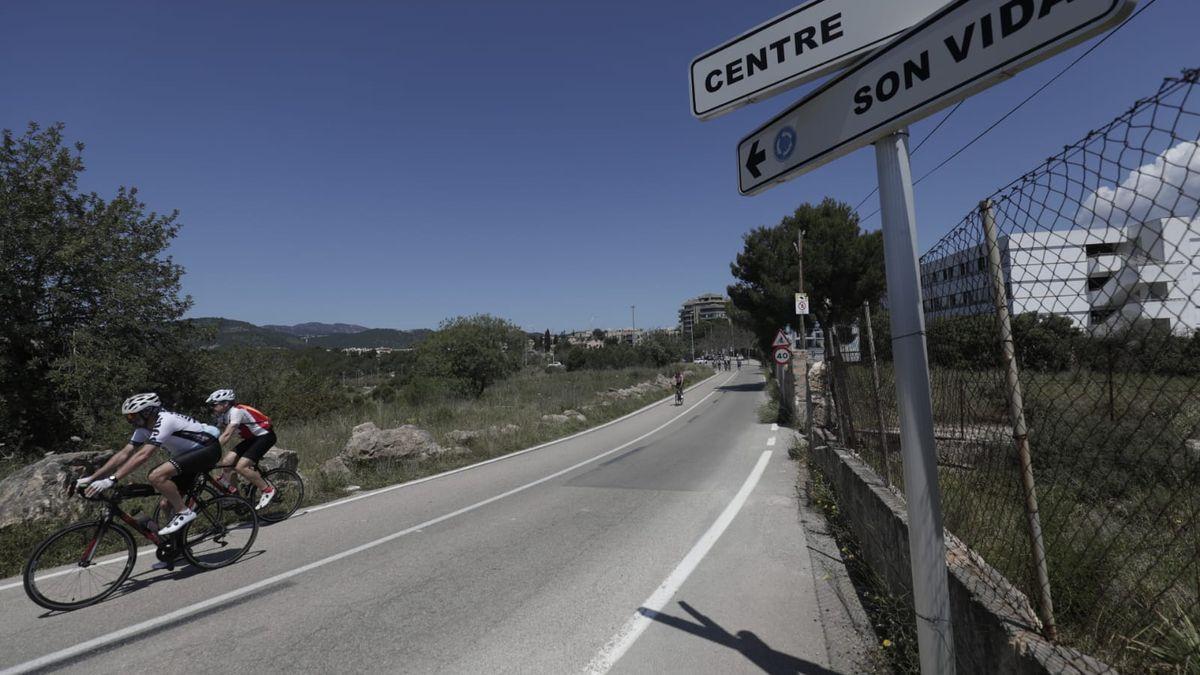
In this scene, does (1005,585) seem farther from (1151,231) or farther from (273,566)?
(273,566)

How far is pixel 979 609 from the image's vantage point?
256 cm

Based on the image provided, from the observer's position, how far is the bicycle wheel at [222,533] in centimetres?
607

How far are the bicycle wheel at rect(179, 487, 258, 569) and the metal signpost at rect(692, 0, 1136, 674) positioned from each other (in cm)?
659

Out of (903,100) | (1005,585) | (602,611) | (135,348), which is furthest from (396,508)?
(135,348)

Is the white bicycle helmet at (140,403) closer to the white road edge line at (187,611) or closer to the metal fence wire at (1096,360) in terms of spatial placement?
the white road edge line at (187,611)

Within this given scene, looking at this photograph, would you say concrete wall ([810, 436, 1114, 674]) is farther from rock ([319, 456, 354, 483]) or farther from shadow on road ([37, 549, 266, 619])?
rock ([319, 456, 354, 483])

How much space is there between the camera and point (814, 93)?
2244 millimetres

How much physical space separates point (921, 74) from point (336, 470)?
35.8 ft

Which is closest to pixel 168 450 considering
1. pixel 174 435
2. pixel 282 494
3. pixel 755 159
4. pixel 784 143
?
pixel 174 435

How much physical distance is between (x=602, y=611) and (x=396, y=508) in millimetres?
4816

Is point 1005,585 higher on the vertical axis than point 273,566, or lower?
higher

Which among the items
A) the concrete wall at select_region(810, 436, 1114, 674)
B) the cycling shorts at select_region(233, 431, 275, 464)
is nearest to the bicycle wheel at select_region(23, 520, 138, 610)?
the cycling shorts at select_region(233, 431, 275, 464)

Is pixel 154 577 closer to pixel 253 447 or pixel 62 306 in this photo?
pixel 253 447

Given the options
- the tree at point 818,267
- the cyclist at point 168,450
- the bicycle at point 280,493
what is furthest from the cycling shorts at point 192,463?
the tree at point 818,267
